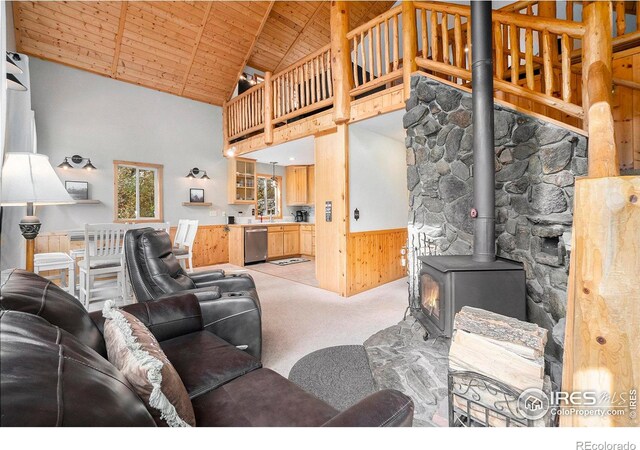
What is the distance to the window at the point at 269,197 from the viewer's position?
7281 mm

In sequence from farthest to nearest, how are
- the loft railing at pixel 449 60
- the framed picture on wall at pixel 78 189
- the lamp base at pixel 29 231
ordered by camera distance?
the framed picture on wall at pixel 78 189, the loft railing at pixel 449 60, the lamp base at pixel 29 231

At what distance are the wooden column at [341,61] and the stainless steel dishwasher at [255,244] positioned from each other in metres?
3.34

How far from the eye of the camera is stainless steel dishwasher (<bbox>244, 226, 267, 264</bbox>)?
6.02 m

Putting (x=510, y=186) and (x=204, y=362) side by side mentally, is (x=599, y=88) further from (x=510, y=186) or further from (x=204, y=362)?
(x=204, y=362)

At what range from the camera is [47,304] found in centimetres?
102

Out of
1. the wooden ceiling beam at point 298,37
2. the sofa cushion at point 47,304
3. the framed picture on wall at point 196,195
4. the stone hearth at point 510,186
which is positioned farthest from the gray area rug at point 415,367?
the wooden ceiling beam at point 298,37

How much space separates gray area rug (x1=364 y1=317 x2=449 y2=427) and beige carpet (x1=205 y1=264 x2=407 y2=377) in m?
0.31

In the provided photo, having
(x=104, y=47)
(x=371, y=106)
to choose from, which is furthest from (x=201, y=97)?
(x=371, y=106)

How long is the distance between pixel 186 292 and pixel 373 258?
2.90m

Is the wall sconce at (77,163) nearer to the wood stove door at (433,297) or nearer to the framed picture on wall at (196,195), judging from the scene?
the framed picture on wall at (196,195)

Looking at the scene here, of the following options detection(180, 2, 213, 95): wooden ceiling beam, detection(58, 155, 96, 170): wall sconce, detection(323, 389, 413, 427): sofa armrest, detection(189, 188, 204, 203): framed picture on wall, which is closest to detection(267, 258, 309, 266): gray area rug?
detection(189, 188, 204, 203): framed picture on wall

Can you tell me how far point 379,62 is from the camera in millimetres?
3221

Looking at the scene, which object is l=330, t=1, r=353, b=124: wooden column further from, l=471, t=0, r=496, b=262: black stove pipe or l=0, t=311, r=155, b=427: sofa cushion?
l=0, t=311, r=155, b=427: sofa cushion

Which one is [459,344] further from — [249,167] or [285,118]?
[249,167]
